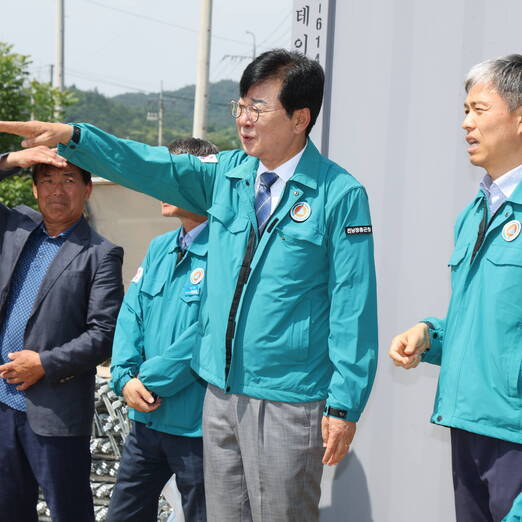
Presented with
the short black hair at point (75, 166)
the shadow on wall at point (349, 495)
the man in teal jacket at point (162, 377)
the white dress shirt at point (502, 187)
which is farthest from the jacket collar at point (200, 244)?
the shadow on wall at point (349, 495)

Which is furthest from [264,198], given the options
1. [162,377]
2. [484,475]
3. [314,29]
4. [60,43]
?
[60,43]

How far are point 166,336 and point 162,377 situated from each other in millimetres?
191

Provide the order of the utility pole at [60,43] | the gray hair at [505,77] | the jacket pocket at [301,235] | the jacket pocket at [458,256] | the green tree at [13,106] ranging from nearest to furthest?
1. the gray hair at [505,77]
2. the jacket pocket at [458,256]
3. the jacket pocket at [301,235]
4. the green tree at [13,106]
5. the utility pole at [60,43]

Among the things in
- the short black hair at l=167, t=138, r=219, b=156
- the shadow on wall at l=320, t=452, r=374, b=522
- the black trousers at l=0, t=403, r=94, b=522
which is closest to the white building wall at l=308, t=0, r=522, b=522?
the shadow on wall at l=320, t=452, r=374, b=522

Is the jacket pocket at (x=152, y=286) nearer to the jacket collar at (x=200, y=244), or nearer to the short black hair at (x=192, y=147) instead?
the jacket collar at (x=200, y=244)

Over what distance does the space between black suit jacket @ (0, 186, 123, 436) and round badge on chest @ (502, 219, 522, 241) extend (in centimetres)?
178

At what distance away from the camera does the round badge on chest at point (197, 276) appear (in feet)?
10.3

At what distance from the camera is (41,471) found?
3.29 metres

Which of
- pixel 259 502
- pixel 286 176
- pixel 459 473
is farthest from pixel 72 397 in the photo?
pixel 459 473

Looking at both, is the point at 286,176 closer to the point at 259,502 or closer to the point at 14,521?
the point at 259,502

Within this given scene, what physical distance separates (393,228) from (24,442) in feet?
6.14

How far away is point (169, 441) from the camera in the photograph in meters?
3.08

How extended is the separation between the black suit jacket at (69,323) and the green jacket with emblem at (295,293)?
86 cm

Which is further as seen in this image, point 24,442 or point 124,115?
point 124,115
